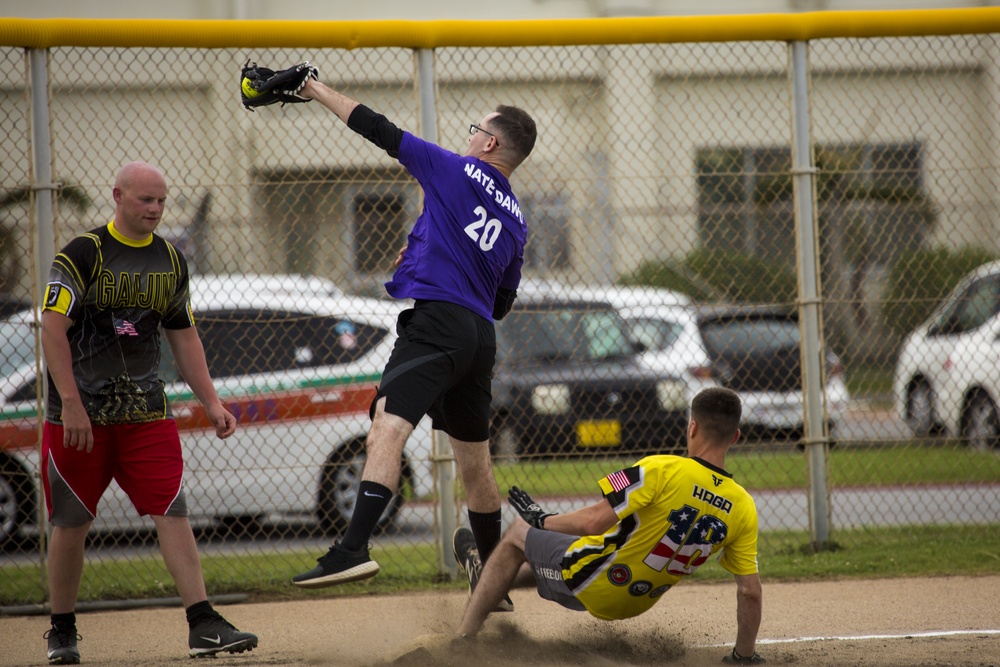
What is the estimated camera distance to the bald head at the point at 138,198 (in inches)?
167

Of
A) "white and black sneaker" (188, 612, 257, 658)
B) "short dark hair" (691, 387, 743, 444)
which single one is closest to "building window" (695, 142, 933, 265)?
"short dark hair" (691, 387, 743, 444)

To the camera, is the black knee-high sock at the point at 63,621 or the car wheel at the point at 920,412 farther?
the car wheel at the point at 920,412

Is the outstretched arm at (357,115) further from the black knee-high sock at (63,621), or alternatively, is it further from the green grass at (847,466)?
the green grass at (847,466)

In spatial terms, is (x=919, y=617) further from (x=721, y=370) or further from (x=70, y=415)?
(x=721, y=370)

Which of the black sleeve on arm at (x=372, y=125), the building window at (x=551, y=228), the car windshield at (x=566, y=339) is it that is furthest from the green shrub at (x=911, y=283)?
the black sleeve on arm at (x=372, y=125)

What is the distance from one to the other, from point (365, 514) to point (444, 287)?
100cm

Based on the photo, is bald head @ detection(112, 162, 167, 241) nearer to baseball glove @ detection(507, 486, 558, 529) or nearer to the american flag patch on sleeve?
baseball glove @ detection(507, 486, 558, 529)

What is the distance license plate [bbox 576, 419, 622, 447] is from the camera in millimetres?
7828

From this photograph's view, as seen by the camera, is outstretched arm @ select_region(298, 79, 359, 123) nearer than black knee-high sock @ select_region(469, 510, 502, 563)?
Yes

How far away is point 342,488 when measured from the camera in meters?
6.79

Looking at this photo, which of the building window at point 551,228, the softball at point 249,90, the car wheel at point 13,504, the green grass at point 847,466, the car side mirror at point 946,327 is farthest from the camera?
the car side mirror at point 946,327

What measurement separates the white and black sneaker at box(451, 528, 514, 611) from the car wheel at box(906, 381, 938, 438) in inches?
159

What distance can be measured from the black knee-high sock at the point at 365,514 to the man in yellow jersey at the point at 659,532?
20.9 inches

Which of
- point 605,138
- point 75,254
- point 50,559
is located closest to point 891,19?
point 605,138
